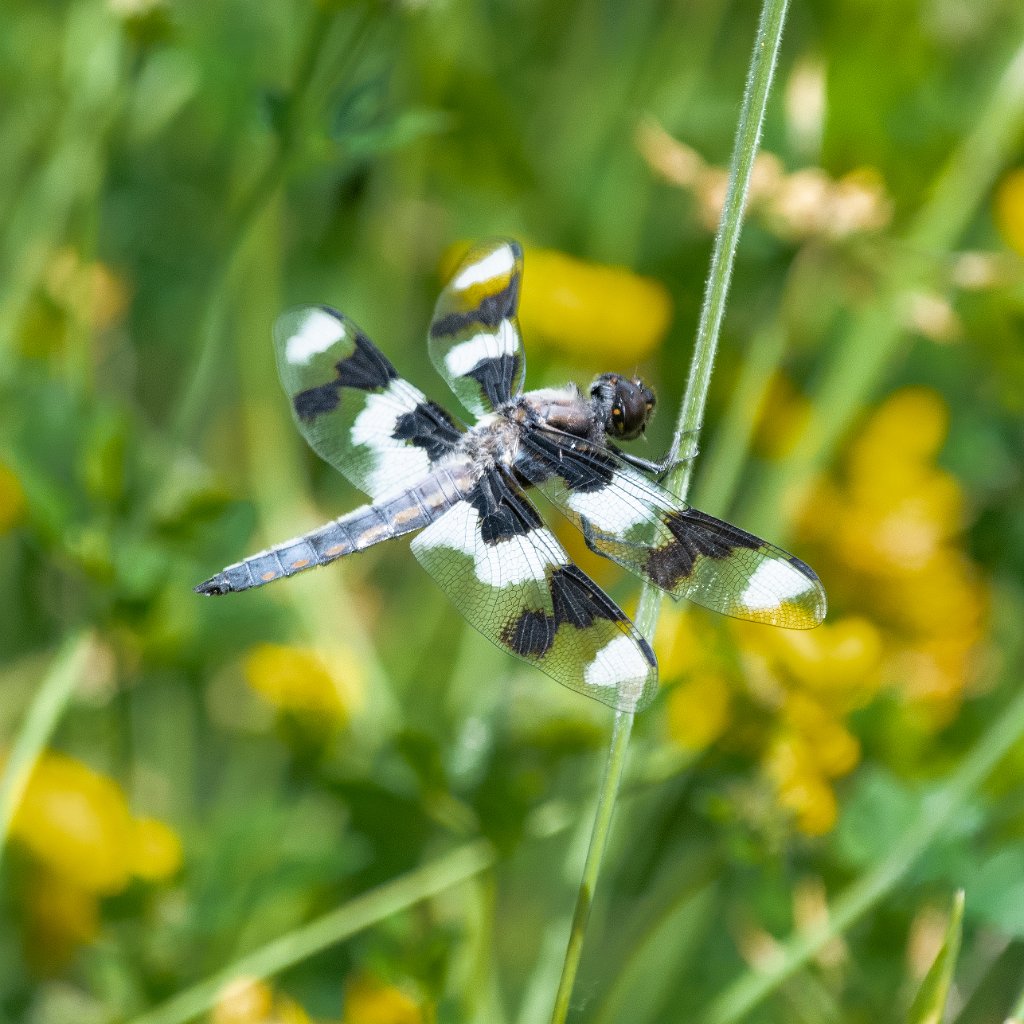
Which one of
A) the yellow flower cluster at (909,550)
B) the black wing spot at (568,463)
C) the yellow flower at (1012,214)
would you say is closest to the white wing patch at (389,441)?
the black wing spot at (568,463)

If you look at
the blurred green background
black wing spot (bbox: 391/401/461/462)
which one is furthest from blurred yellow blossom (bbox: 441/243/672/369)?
black wing spot (bbox: 391/401/461/462)

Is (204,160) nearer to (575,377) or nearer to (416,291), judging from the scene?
(416,291)

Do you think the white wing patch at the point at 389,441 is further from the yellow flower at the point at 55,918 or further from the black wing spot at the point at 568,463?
the yellow flower at the point at 55,918

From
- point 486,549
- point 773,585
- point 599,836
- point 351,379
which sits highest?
point 351,379

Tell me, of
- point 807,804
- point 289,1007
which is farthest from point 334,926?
point 807,804

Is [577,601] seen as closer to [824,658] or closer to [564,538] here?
[824,658]

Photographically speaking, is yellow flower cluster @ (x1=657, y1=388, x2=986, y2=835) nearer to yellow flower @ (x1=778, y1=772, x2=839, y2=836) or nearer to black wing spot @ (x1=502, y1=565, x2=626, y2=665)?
yellow flower @ (x1=778, y1=772, x2=839, y2=836)

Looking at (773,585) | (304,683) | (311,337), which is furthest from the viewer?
(304,683)

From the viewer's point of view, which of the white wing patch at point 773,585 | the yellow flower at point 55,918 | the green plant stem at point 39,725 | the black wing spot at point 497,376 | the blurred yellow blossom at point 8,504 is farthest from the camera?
the blurred yellow blossom at point 8,504
